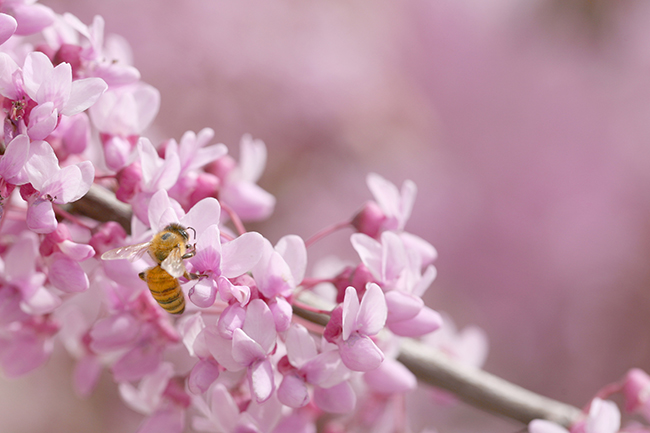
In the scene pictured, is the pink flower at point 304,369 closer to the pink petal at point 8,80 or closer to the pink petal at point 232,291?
the pink petal at point 232,291

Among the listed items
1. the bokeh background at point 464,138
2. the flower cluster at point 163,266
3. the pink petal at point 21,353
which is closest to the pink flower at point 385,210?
the flower cluster at point 163,266

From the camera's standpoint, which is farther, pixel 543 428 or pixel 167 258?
pixel 543 428

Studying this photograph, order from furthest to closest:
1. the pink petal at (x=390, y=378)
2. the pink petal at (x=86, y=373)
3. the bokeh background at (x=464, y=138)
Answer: the bokeh background at (x=464, y=138) → the pink petal at (x=86, y=373) → the pink petal at (x=390, y=378)

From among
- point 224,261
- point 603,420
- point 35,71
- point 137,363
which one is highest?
point 35,71

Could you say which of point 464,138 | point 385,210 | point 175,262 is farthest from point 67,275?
point 464,138

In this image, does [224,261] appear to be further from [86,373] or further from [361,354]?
[86,373]

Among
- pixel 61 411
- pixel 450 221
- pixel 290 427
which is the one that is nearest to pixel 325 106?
pixel 450 221
